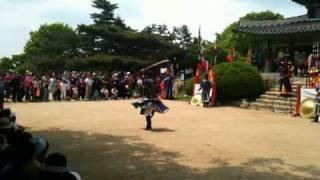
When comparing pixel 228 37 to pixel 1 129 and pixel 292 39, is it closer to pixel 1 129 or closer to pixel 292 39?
pixel 292 39

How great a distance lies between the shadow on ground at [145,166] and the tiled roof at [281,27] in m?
17.7

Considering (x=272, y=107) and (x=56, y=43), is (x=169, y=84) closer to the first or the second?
(x=272, y=107)

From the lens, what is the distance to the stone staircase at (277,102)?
22934mm

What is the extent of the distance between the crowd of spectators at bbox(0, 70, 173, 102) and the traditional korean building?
224 inches

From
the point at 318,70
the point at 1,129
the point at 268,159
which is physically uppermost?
the point at 318,70

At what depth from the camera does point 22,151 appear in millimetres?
5953

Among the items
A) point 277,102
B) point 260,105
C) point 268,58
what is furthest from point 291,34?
point 277,102

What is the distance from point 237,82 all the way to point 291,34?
6.25 metres

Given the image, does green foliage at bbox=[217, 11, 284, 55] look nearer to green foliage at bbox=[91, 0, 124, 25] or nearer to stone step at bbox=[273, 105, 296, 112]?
green foliage at bbox=[91, 0, 124, 25]

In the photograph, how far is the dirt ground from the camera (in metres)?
9.89

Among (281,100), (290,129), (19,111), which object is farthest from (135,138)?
(281,100)

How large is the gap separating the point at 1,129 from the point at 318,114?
13.4 m

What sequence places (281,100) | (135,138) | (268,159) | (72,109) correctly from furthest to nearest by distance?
(281,100), (72,109), (135,138), (268,159)

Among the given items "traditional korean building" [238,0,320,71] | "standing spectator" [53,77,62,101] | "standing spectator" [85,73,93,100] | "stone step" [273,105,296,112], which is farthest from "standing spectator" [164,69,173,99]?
"stone step" [273,105,296,112]
